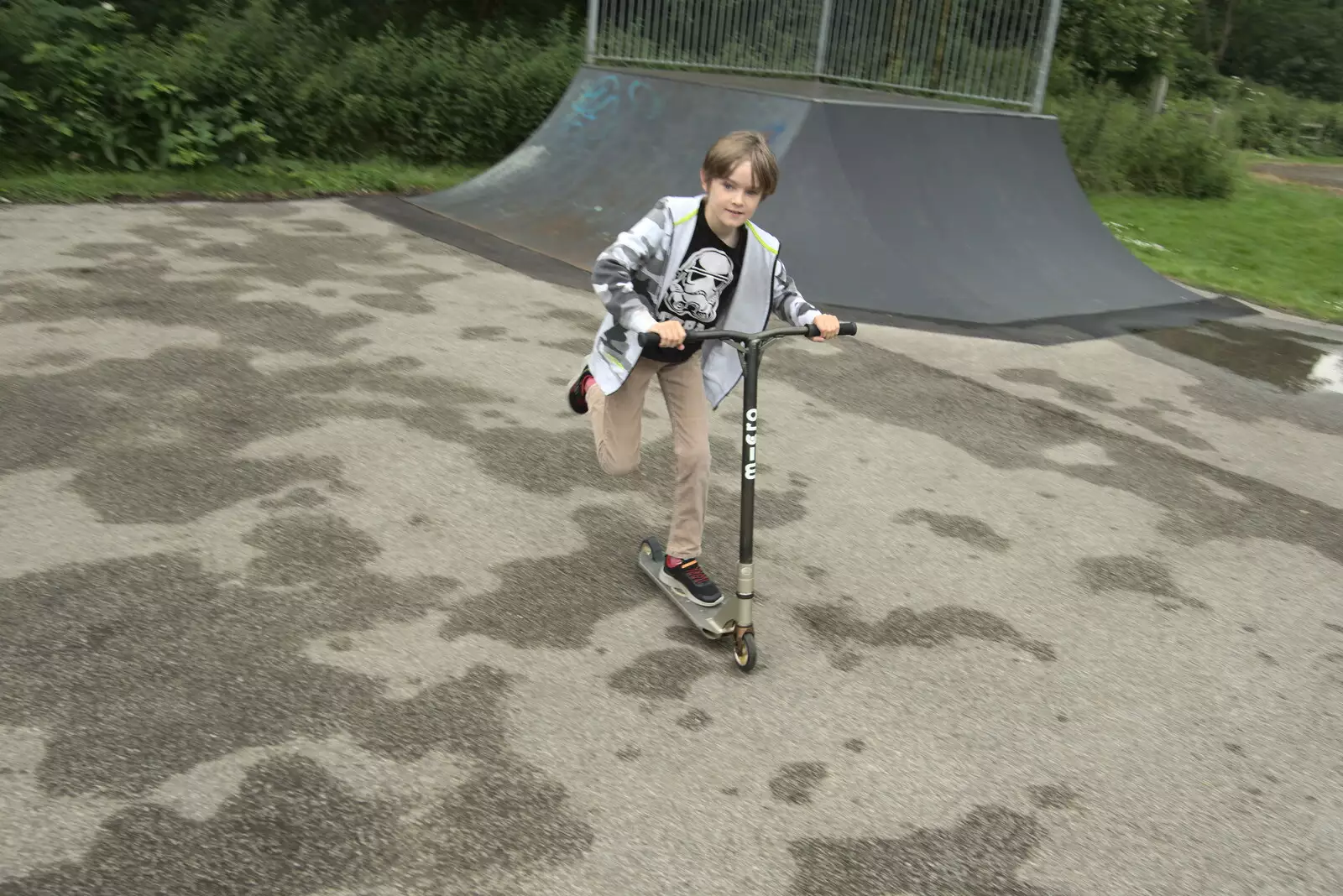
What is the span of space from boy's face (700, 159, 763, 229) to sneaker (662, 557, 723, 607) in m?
1.25

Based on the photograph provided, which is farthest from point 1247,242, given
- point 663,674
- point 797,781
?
point 797,781

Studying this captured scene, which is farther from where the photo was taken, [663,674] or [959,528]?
[959,528]

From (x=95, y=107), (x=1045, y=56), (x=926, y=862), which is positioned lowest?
(x=926, y=862)

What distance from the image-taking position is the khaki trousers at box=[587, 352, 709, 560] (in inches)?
161

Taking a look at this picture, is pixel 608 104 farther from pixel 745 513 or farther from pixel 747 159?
pixel 745 513

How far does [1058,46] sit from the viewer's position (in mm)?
25438

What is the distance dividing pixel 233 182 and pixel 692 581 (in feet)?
31.5

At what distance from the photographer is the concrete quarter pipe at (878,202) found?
9.26 metres

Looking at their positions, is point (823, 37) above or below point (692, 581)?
above

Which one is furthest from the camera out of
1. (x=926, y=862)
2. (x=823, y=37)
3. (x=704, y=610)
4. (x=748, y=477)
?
(x=823, y=37)

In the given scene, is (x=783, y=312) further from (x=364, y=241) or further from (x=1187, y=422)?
(x=364, y=241)

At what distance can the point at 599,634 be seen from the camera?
3.99 meters

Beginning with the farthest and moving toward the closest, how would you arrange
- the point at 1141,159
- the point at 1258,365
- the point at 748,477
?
the point at 1141,159 < the point at 1258,365 < the point at 748,477

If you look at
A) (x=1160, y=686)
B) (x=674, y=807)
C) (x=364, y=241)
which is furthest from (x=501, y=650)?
(x=364, y=241)
